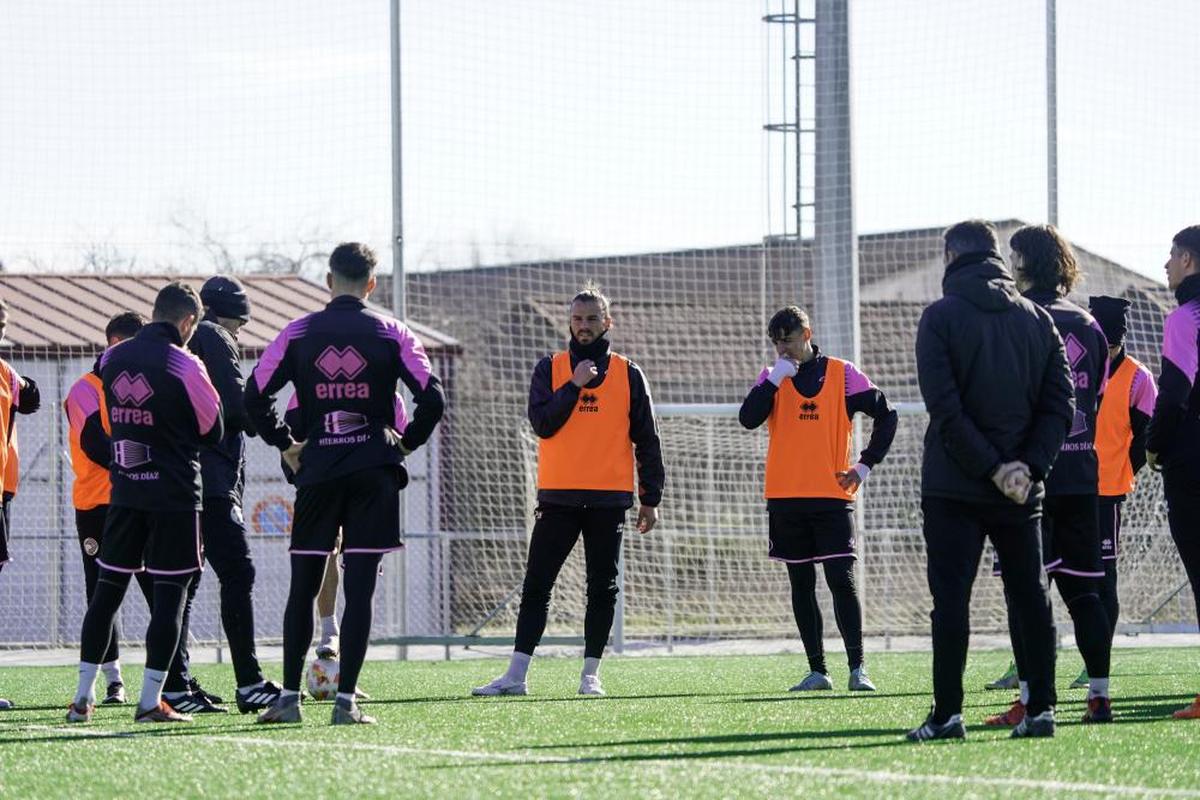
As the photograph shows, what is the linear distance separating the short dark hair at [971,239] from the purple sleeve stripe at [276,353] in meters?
2.57

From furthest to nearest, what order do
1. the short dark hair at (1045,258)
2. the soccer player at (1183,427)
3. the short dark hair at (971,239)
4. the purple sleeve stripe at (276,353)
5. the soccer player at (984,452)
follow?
the soccer player at (1183,427) < the purple sleeve stripe at (276,353) < the short dark hair at (1045,258) < the short dark hair at (971,239) < the soccer player at (984,452)

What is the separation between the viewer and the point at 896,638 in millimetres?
17750

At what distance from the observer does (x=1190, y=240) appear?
26.6ft

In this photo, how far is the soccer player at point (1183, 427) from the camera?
25.6 ft

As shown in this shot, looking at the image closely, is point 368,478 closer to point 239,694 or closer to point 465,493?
point 239,694

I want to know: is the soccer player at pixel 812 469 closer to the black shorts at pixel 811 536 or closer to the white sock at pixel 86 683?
the black shorts at pixel 811 536

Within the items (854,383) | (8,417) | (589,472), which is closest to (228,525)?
(8,417)

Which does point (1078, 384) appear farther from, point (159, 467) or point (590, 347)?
point (159, 467)

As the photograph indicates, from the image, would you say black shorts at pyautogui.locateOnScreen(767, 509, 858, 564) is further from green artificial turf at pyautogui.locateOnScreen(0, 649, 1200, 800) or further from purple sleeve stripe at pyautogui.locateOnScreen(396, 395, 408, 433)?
purple sleeve stripe at pyautogui.locateOnScreen(396, 395, 408, 433)

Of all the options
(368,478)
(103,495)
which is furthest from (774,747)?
(103,495)

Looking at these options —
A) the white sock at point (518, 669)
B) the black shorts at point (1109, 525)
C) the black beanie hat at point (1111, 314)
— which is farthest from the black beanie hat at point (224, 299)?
the black shorts at point (1109, 525)

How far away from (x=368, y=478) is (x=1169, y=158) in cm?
1274

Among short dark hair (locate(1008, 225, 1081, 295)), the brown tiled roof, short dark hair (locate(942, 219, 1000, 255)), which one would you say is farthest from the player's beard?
the brown tiled roof

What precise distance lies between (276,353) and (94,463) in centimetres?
259
